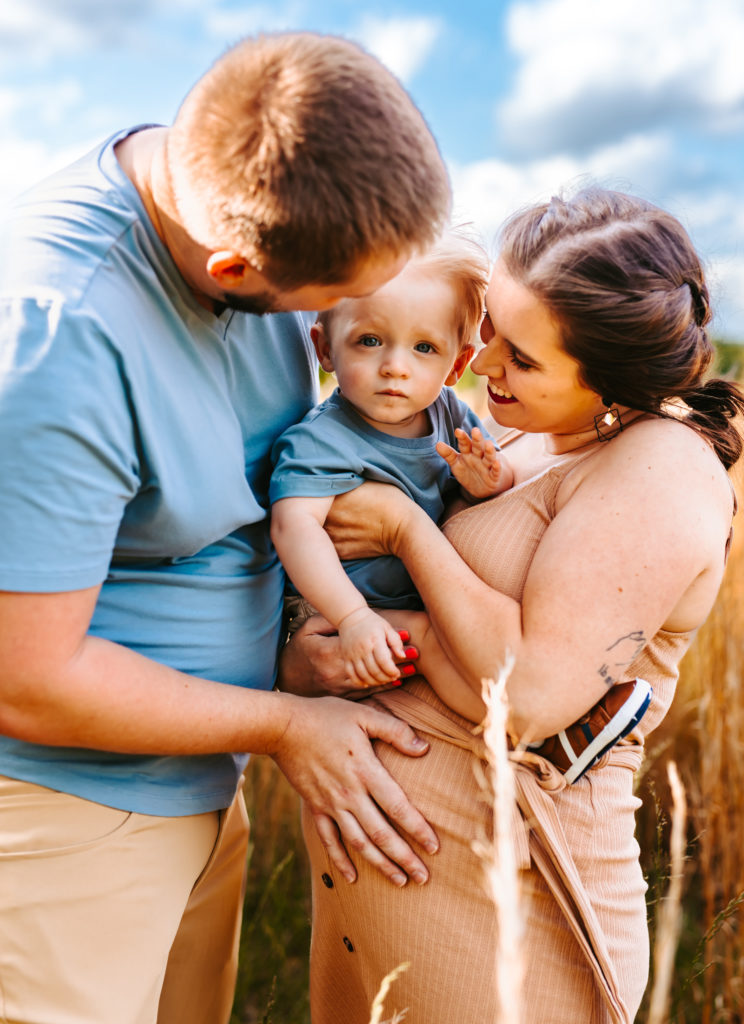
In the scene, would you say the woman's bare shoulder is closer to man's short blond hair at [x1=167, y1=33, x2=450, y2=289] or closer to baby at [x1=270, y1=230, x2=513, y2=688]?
baby at [x1=270, y1=230, x2=513, y2=688]

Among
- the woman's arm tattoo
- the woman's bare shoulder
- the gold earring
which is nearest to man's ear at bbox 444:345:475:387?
the gold earring

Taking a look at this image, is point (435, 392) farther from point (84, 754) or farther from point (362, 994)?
point (362, 994)

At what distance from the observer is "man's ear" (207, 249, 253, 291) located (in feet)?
4.48

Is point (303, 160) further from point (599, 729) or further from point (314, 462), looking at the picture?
point (599, 729)

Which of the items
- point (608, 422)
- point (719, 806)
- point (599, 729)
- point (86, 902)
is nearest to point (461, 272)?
point (608, 422)

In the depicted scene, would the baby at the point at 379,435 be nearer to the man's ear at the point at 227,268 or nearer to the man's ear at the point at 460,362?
the man's ear at the point at 460,362

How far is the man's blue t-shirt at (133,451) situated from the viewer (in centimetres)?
125

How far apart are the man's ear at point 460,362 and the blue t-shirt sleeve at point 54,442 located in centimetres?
102

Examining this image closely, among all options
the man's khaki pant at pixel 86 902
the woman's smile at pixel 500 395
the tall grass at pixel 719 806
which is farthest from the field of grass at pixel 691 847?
the woman's smile at pixel 500 395

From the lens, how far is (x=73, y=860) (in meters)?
1.57

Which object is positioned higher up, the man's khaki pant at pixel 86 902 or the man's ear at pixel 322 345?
the man's ear at pixel 322 345

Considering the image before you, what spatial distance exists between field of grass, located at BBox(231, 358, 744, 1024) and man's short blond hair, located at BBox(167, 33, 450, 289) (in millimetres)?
1788

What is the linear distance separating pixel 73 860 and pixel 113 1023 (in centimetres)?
33

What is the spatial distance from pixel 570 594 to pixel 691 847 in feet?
7.18
